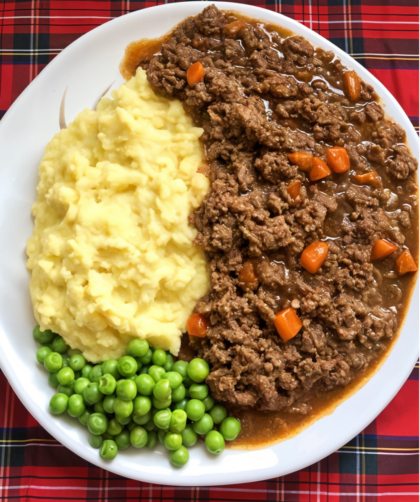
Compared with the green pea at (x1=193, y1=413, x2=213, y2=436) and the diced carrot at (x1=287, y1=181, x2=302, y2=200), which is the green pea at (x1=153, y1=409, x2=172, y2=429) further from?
the diced carrot at (x1=287, y1=181, x2=302, y2=200)

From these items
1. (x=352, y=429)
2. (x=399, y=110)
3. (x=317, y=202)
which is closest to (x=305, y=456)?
(x=352, y=429)

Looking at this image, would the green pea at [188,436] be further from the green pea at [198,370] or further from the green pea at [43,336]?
the green pea at [43,336]

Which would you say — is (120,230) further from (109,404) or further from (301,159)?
(301,159)

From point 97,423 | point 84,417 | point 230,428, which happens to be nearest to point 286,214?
point 230,428

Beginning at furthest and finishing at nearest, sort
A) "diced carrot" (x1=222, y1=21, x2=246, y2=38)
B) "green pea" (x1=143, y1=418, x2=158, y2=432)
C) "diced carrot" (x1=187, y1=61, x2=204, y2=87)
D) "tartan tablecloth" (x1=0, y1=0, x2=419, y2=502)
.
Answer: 1. "tartan tablecloth" (x1=0, y1=0, x2=419, y2=502)
2. "diced carrot" (x1=222, y1=21, x2=246, y2=38)
3. "diced carrot" (x1=187, y1=61, x2=204, y2=87)
4. "green pea" (x1=143, y1=418, x2=158, y2=432)

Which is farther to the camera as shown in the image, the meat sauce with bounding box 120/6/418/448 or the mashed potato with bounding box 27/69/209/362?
the meat sauce with bounding box 120/6/418/448

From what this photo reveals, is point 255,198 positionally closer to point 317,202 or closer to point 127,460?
point 317,202

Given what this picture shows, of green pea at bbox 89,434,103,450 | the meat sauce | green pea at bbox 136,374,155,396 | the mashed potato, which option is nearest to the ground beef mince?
the meat sauce

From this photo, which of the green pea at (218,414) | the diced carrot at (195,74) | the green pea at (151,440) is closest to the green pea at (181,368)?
the green pea at (218,414)
